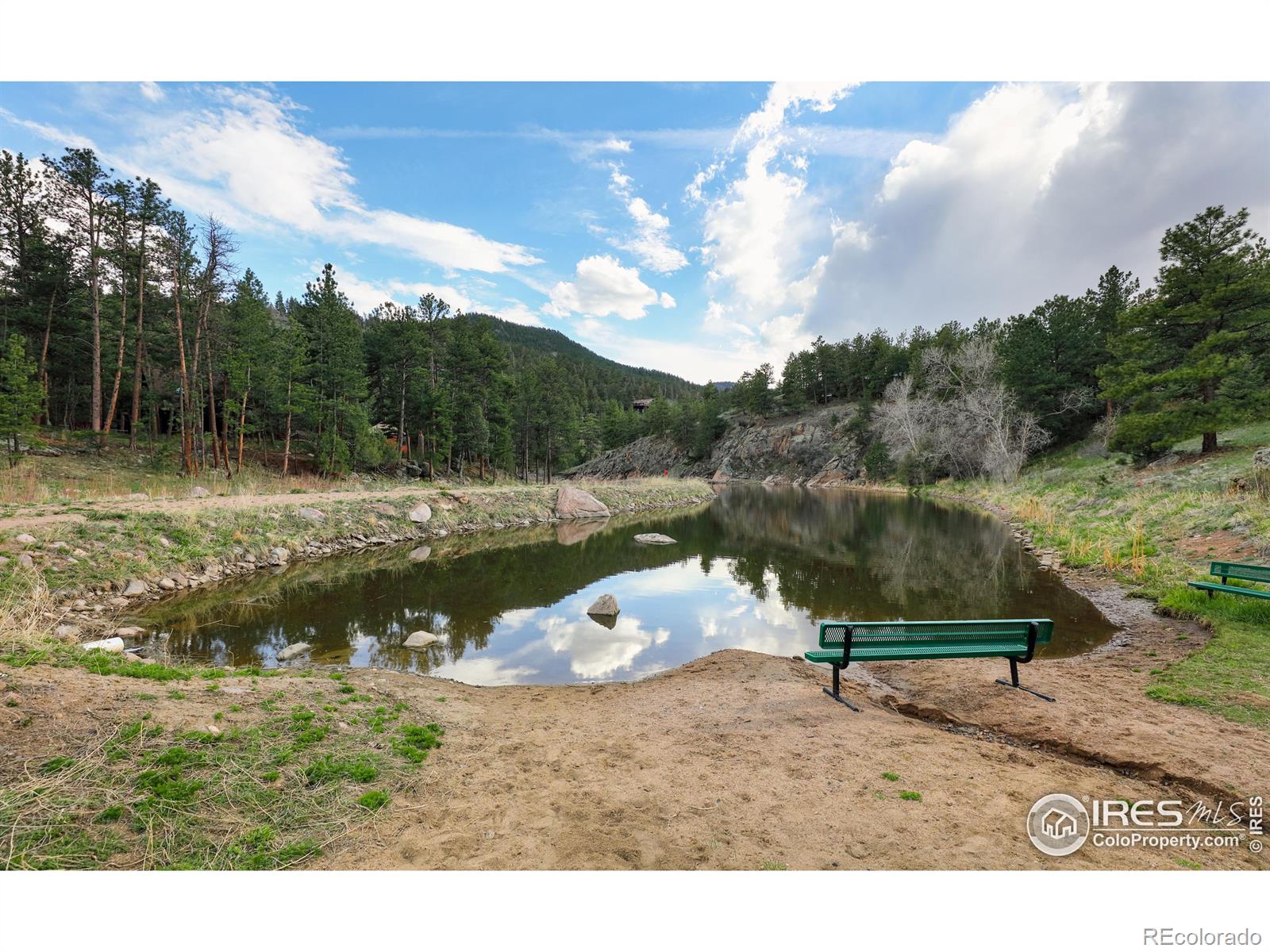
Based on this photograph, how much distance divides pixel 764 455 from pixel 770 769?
256 feet

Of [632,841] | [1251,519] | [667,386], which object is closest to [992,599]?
[1251,519]

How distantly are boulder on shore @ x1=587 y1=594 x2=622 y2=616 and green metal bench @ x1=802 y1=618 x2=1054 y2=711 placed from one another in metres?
5.98

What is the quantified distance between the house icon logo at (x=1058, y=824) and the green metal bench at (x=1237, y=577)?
23.2 ft

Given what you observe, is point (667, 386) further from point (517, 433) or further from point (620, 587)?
point (620, 587)

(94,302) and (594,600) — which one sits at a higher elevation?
(94,302)

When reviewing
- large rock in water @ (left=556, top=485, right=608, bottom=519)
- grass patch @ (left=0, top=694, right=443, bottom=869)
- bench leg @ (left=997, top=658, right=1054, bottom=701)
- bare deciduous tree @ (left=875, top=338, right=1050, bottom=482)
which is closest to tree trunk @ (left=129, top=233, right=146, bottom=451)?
large rock in water @ (left=556, top=485, right=608, bottom=519)

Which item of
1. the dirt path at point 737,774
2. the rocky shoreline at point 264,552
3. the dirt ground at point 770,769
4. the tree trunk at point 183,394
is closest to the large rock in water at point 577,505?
the rocky shoreline at point 264,552

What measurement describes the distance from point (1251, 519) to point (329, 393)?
40992 millimetres

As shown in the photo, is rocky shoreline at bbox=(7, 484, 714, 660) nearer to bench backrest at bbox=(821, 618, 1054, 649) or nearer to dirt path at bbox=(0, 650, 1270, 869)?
dirt path at bbox=(0, 650, 1270, 869)

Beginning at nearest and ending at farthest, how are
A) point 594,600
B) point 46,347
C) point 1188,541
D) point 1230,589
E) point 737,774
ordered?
point 737,774
point 1230,589
point 1188,541
point 594,600
point 46,347

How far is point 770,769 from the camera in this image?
412cm

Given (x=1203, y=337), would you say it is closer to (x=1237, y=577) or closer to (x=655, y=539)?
(x=1237, y=577)

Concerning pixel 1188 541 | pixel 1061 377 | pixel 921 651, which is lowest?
pixel 921 651

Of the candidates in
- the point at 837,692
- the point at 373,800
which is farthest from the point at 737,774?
the point at 373,800
